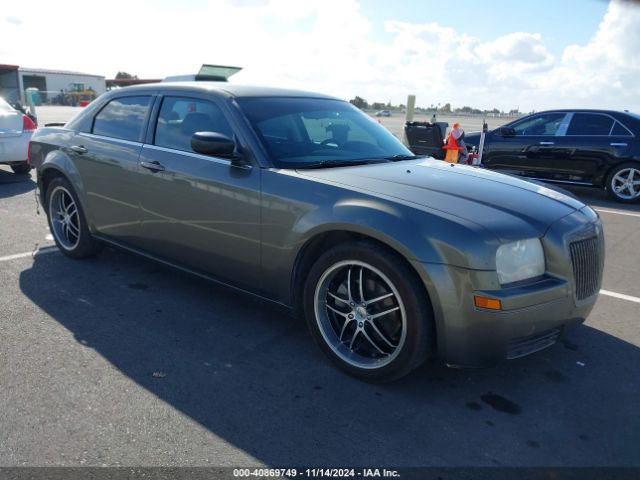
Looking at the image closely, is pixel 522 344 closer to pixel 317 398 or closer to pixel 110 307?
pixel 317 398

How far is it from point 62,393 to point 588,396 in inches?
114

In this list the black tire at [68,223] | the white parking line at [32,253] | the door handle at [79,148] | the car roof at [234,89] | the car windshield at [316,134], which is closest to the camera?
the car windshield at [316,134]

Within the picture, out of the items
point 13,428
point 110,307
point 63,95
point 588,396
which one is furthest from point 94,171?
point 63,95

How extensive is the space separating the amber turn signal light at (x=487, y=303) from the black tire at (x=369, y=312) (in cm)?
27

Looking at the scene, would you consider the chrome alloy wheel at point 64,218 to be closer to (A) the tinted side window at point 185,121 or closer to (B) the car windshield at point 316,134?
(A) the tinted side window at point 185,121

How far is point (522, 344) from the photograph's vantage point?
277 centimetres

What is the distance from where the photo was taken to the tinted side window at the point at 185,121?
3.75 metres

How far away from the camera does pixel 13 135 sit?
8.93m

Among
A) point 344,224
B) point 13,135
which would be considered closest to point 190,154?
point 344,224

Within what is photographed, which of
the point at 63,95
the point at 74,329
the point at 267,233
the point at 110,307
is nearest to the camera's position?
the point at 267,233

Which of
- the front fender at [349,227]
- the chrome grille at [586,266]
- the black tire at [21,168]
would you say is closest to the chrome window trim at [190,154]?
the front fender at [349,227]

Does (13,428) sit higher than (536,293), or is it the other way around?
(536,293)

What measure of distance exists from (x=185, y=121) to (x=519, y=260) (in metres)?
2.57

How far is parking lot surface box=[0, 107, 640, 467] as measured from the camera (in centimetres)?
246
